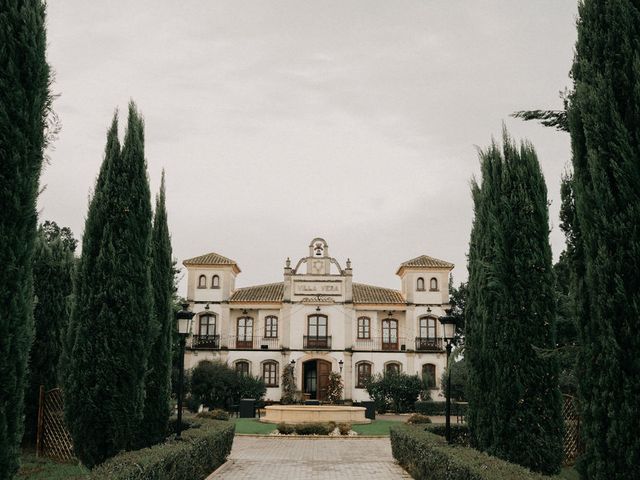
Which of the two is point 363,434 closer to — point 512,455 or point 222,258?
point 512,455

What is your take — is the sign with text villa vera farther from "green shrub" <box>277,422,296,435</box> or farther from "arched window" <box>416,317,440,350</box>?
"green shrub" <box>277,422,296,435</box>

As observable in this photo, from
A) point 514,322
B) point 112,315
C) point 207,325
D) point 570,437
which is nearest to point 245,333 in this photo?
point 207,325

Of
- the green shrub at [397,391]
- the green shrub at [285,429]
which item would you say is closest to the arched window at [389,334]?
the green shrub at [397,391]

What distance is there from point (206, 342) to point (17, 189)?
1236 inches

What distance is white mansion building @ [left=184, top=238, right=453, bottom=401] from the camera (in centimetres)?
3509

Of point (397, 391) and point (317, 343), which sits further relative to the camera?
point (317, 343)

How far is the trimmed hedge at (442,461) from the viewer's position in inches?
257

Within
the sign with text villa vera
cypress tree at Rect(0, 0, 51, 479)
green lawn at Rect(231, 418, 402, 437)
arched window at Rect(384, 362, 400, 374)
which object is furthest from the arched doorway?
cypress tree at Rect(0, 0, 51, 479)

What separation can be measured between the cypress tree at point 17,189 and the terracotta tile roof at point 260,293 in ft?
102

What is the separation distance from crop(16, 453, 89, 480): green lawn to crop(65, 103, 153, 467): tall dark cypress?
0.69 metres

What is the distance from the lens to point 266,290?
37844mm

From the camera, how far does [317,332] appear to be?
3572cm

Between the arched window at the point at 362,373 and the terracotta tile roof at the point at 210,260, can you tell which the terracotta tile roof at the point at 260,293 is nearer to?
the terracotta tile roof at the point at 210,260

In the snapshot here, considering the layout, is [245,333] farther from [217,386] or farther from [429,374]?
[429,374]
